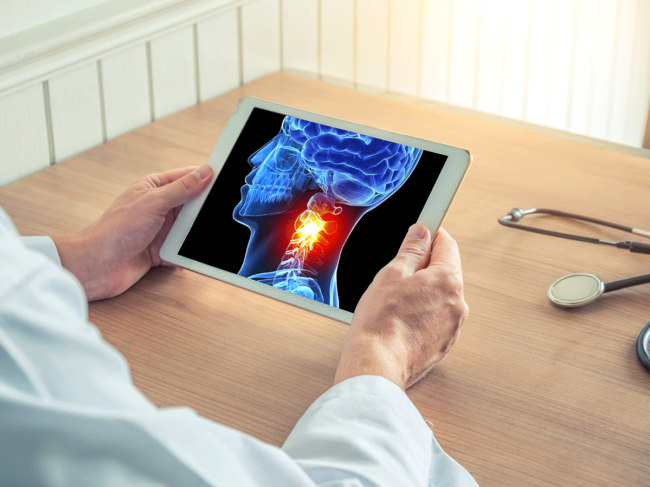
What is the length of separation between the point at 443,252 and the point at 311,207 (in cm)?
18

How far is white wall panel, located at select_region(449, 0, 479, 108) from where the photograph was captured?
6.10 ft

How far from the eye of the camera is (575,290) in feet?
2.69

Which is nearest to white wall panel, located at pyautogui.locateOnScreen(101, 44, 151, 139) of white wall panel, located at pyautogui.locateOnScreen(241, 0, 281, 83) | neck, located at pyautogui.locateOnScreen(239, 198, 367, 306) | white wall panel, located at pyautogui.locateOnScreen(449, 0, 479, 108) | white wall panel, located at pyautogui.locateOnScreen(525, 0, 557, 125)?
white wall panel, located at pyautogui.locateOnScreen(241, 0, 281, 83)

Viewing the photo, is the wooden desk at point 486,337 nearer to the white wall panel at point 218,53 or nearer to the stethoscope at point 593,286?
the stethoscope at point 593,286

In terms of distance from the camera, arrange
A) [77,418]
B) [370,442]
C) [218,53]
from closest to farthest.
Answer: [77,418] → [370,442] → [218,53]

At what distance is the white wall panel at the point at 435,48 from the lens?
1852 mm

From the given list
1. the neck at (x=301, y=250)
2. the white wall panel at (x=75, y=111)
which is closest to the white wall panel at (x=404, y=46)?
the white wall panel at (x=75, y=111)

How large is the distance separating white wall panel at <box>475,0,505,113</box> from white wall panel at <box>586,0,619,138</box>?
10.7 inches

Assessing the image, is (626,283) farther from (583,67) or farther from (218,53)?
(583,67)

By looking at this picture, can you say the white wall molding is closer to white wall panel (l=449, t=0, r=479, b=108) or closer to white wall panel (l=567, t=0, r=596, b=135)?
white wall panel (l=449, t=0, r=479, b=108)

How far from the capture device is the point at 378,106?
1342 millimetres

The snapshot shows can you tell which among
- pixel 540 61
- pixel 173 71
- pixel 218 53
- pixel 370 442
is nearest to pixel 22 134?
pixel 173 71

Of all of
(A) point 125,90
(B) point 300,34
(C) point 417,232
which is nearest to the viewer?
(C) point 417,232

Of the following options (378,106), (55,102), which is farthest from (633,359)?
(55,102)
